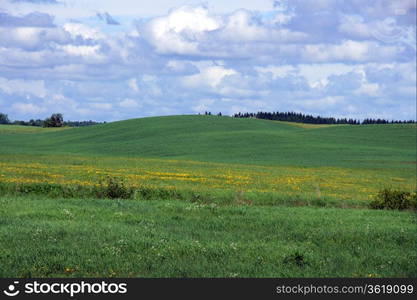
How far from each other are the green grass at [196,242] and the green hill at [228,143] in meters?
48.2

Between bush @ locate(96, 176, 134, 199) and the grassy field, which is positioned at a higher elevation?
bush @ locate(96, 176, 134, 199)

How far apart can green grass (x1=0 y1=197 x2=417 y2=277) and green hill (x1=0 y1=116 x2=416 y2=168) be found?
48.2 metres

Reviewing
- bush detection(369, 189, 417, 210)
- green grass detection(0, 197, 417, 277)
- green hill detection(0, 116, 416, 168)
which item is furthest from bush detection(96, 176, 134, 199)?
green hill detection(0, 116, 416, 168)

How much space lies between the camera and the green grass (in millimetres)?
14016

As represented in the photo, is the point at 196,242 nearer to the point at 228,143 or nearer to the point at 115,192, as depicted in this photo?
the point at 115,192

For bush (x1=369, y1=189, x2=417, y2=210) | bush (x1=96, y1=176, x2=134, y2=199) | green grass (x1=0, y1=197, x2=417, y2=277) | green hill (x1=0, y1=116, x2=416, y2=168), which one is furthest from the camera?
green hill (x1=0, y1=116, x2=416, y2=168)

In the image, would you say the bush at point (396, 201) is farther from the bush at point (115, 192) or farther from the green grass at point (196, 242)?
the bush at point (115, 192)

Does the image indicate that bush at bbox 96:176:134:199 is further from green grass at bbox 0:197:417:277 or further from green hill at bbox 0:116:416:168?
green hill at bbox 0:116:416:168

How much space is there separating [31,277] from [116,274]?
1.75 metres

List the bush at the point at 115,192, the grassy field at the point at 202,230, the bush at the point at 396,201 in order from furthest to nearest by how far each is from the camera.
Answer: the bush at the point at 115,192 → the bush at the point at 396,201 → the grassy field at the point at 202,230

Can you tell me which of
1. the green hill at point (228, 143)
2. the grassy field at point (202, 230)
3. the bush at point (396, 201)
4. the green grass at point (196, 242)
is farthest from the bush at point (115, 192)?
the green hill at point (228, 143)

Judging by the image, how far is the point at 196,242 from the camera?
16578mm

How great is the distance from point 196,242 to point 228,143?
81.8 meters

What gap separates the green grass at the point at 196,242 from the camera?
552 inches
